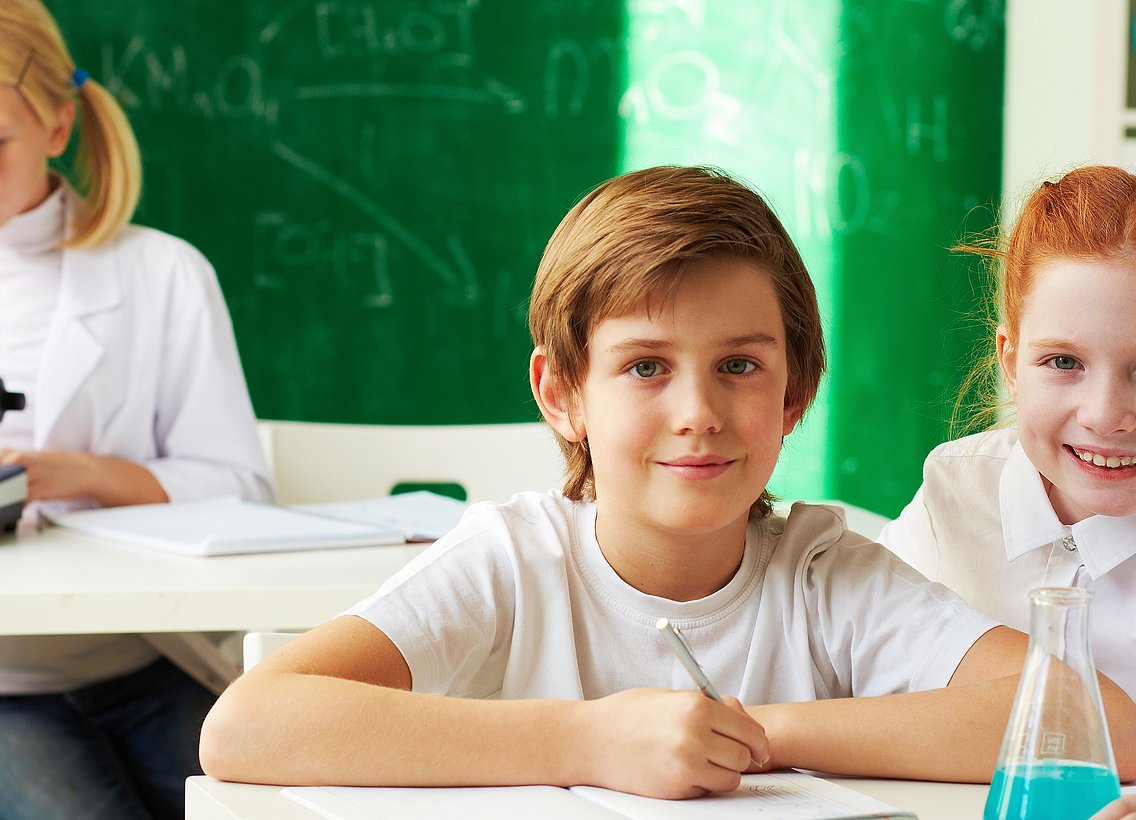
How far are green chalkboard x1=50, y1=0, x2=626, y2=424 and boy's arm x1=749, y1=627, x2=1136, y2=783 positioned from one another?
244cm

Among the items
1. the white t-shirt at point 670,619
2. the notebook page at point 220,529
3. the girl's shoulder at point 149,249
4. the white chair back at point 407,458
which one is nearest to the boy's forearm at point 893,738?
the white t-shirt at point 670,619

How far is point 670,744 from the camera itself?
79cm

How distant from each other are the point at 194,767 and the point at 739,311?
3.23ft

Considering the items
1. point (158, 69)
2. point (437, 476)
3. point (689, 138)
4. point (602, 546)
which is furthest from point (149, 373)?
point (689, 138)

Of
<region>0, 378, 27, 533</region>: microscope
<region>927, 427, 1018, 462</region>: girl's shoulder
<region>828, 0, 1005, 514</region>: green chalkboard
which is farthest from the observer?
<region>828, 0, 1005, 514</region>: green chalkboard

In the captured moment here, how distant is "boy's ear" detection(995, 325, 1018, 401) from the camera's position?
1.18 meters

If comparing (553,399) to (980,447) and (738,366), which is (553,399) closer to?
(738,366)

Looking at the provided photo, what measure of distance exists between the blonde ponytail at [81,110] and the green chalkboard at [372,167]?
98 centimetres

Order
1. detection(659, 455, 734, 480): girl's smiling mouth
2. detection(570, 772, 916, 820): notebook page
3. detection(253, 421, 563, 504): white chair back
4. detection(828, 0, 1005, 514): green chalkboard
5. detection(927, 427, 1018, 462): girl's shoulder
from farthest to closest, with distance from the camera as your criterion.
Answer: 1. detection(828, 0, 1005, 514): green chalkboard
2. detection(253, 421, 563, 504): white chair back
3. detection(927, 427, 1018, 462): girl's shoulder
4. detection(659, 455, 734, 480): girl's smiling mouth
5. detection(570, 772, 916, 820): notebook page

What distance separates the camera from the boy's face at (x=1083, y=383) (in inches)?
41.4

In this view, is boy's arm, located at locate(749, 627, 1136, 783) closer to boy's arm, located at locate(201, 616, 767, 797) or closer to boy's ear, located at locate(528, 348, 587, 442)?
boy's arm, located at locate(201, 616, 767, 797)

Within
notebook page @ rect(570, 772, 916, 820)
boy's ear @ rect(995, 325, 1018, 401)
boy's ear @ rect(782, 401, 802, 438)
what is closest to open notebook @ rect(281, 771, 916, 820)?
notebook page @ rect(570, 772, 916, 820)

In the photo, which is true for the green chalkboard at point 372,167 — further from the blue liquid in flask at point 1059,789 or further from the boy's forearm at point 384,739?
the blue liquid in flask at point 1059,789

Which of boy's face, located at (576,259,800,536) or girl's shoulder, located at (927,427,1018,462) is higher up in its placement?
boy's face, located at (576,259,800,536)
